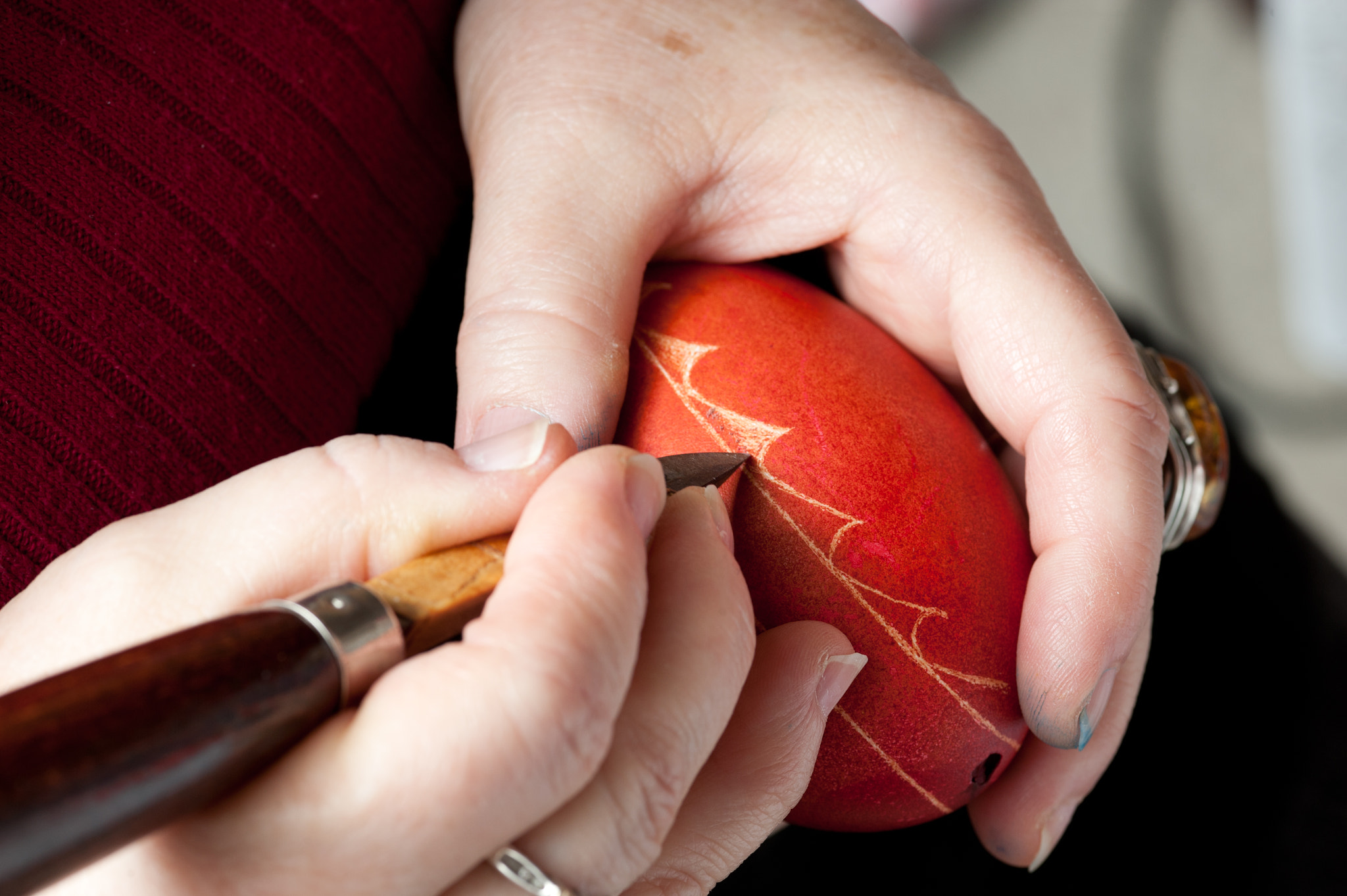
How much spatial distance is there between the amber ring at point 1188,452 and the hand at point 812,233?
209 mm

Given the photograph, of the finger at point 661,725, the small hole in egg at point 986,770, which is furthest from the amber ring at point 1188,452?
the finger at point 661,725

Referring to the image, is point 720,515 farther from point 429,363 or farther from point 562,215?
point 429,363

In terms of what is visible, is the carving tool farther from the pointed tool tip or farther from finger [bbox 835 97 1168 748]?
finger [bbox 835 97 1168 748]

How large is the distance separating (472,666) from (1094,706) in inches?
27.1

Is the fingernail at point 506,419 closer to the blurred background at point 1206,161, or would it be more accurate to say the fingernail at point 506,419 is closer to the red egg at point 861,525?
the red egg at point 861,525

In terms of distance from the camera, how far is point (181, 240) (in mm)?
854

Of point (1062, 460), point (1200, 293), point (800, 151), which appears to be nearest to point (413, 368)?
point (800, 151)

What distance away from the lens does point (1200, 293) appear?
2.58 m

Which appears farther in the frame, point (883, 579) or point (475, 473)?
point (883, 579)

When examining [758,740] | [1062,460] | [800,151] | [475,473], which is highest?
[800,151]

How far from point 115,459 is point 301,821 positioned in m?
0.47

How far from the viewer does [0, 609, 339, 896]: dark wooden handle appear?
39 centimetres

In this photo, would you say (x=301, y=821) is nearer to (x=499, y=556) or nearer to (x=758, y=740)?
(x=499, y=556)

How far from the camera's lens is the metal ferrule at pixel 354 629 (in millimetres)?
497
